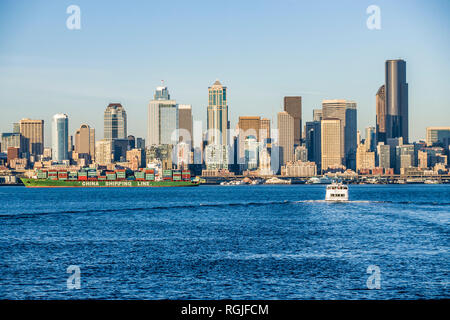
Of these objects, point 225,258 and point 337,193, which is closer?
point 225,258

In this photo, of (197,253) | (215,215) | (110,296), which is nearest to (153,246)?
(197,253)

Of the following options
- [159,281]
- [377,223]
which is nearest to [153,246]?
[159,281]

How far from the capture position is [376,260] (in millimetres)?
46969

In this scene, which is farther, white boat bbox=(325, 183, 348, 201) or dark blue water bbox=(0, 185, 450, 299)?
white boat bbox=(325, 183, 348, 201)

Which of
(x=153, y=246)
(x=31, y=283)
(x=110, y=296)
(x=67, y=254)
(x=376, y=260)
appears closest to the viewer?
(x=110, y=296)

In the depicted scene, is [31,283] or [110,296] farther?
[31,283]

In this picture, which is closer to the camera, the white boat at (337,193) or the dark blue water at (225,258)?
the dark blue water at (225,258)

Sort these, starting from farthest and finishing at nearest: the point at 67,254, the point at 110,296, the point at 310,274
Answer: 1. the point at 67,254
2. the point at 310,274
3. the point at 110,296

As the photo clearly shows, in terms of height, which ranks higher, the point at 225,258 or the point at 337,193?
the point at 337,193

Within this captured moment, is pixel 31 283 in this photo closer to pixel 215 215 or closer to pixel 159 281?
pixel 159 281
